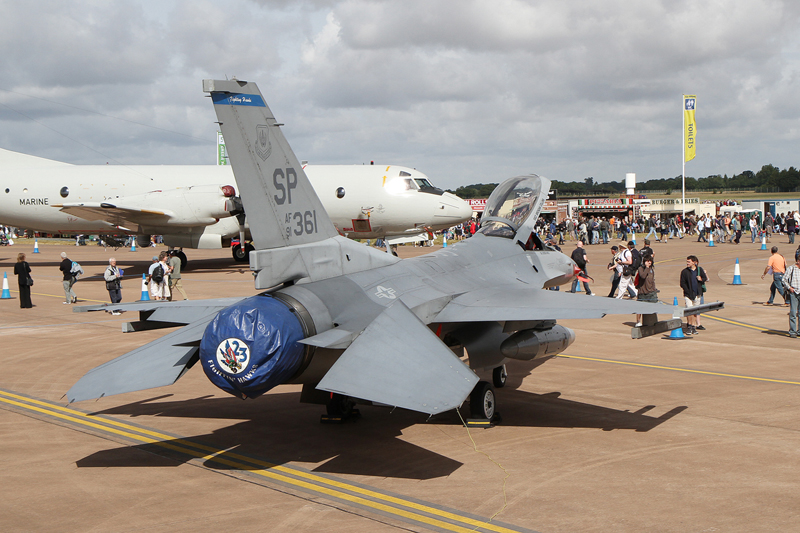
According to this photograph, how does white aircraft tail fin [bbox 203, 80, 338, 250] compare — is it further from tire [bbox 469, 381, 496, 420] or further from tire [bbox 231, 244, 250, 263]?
tire [bbox 231, 244, 250, 263]

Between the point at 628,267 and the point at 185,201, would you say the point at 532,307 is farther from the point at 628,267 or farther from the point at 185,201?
the point at 185,201

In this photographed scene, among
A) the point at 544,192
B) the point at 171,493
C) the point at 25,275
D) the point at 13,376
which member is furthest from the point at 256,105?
the point at 25,275

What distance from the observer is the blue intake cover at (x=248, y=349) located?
7574mm

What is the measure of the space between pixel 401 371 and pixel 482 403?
3302 mm

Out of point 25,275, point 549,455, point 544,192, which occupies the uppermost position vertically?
point 544,192

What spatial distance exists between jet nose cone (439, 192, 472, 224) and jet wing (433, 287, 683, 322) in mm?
20626

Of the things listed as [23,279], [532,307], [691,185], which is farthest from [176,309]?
[691,185]

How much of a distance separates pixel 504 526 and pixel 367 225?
86.2ft

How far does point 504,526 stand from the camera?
658cm

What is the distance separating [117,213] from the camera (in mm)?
31078

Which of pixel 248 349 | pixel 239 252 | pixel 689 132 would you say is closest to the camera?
pixel 248 349

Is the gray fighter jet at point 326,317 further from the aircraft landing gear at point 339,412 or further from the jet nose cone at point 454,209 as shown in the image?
the jet nose cone at point 454,209

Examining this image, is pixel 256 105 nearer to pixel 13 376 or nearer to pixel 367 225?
pixel 13 376

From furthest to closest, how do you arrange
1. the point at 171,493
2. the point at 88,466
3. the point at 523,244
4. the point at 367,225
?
the point at 367,225
the point at 523,244
the point at 88,466
the point at 171,493
